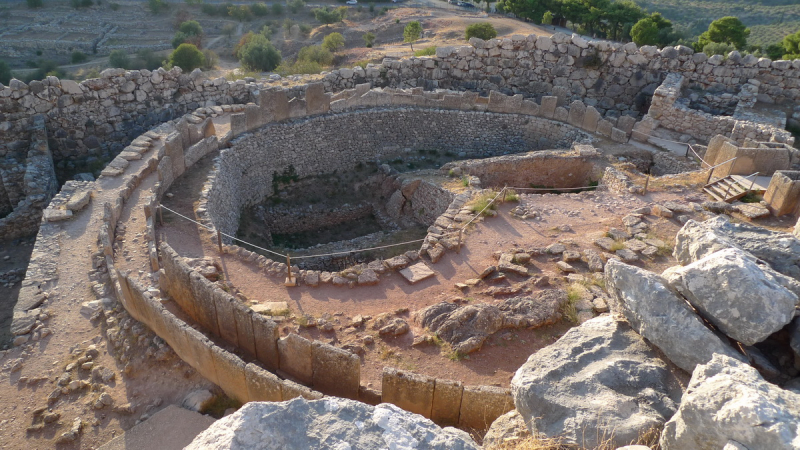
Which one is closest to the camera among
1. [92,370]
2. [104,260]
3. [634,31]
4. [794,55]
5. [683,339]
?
[683,339]

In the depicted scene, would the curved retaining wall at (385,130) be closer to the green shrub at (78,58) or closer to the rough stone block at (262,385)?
the rough stone block at (262,385)

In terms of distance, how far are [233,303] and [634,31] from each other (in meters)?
33.1

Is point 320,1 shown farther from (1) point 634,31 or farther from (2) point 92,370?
(2) point 92,370

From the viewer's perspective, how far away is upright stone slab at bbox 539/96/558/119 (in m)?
19.1

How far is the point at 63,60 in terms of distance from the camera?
1652 inches

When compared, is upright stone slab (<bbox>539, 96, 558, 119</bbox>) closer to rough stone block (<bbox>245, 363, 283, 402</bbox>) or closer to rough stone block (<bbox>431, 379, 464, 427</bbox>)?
rough stone block (<bbox>431, 379, 464, 427</bbox>)

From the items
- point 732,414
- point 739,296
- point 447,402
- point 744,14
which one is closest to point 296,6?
point 744,14

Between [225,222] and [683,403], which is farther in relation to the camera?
[225,222]

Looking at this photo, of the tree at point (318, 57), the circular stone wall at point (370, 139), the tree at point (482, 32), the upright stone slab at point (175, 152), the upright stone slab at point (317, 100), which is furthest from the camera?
the tree at point (482, 32)

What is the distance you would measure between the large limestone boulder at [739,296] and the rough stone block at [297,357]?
4.89 m

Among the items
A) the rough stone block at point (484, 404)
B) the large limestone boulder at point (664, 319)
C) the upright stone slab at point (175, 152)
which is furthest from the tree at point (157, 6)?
the large limestone boulder at point (664, 319)

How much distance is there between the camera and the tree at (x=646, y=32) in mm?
32906

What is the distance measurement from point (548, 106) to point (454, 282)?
10998 mm

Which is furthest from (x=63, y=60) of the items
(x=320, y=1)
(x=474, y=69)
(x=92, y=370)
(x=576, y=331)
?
(x=576, y=331)
